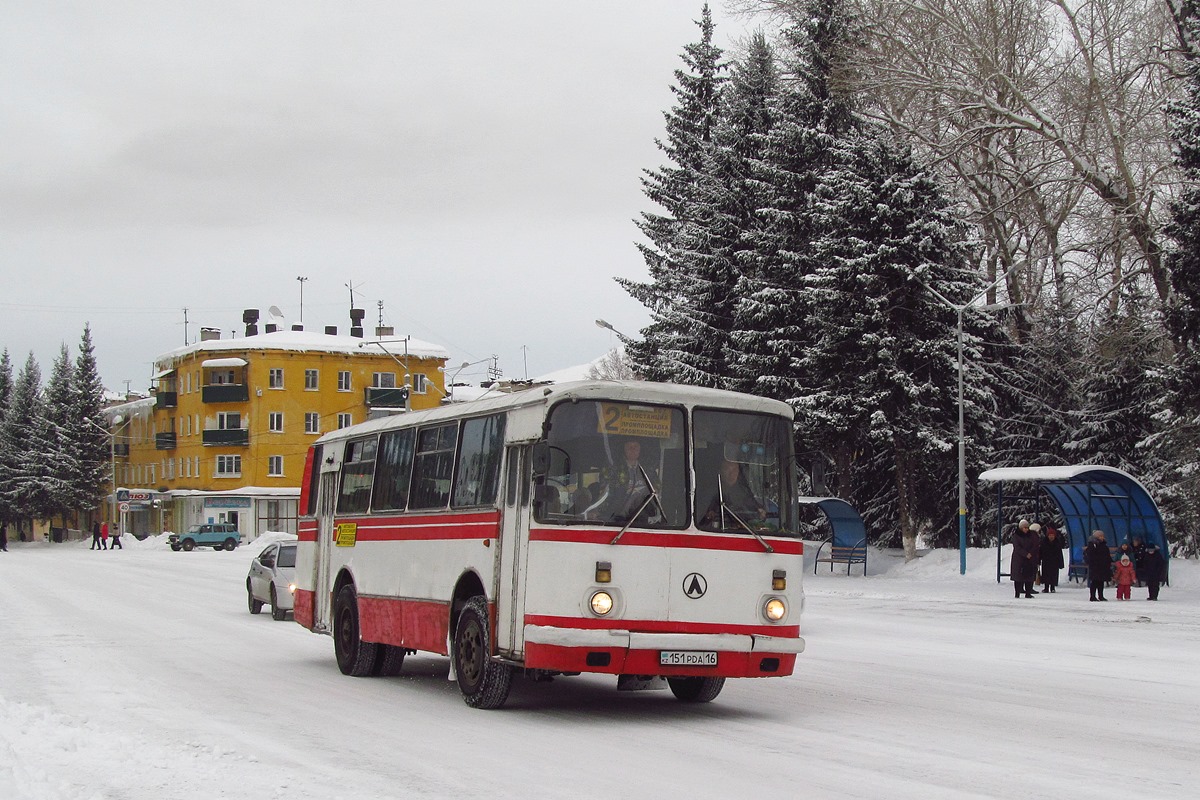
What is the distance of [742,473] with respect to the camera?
12.4 m

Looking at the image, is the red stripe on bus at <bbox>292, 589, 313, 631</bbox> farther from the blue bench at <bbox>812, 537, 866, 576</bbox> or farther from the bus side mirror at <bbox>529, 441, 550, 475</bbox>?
the blue bench at <bbox>812, 537, 866, 576</bbox>

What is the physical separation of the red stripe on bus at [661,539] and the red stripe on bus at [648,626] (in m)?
0.60

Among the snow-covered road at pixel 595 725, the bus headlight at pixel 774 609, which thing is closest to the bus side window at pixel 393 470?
the snow-covered road at pixel 595 725

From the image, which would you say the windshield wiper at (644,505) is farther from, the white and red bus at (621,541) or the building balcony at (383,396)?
the building balcony at (383,396)

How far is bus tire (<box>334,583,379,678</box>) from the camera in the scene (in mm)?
16094

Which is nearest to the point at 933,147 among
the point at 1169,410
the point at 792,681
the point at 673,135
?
the point at 1169,410

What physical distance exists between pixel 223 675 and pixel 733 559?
22.0 ft

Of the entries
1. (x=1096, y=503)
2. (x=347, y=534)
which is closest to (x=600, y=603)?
(x=347, y=534)

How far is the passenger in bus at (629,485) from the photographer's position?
11891 millimetres

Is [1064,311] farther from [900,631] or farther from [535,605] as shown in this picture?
[535,605]

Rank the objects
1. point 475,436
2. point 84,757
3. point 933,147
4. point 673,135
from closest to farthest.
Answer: point 84,757
point 475,436
point 933,147
point 673,135

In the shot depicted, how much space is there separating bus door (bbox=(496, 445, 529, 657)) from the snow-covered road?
72 centimetres

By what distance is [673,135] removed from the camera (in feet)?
189

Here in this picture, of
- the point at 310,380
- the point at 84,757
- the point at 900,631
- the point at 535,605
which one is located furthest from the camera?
the point at 310,380
